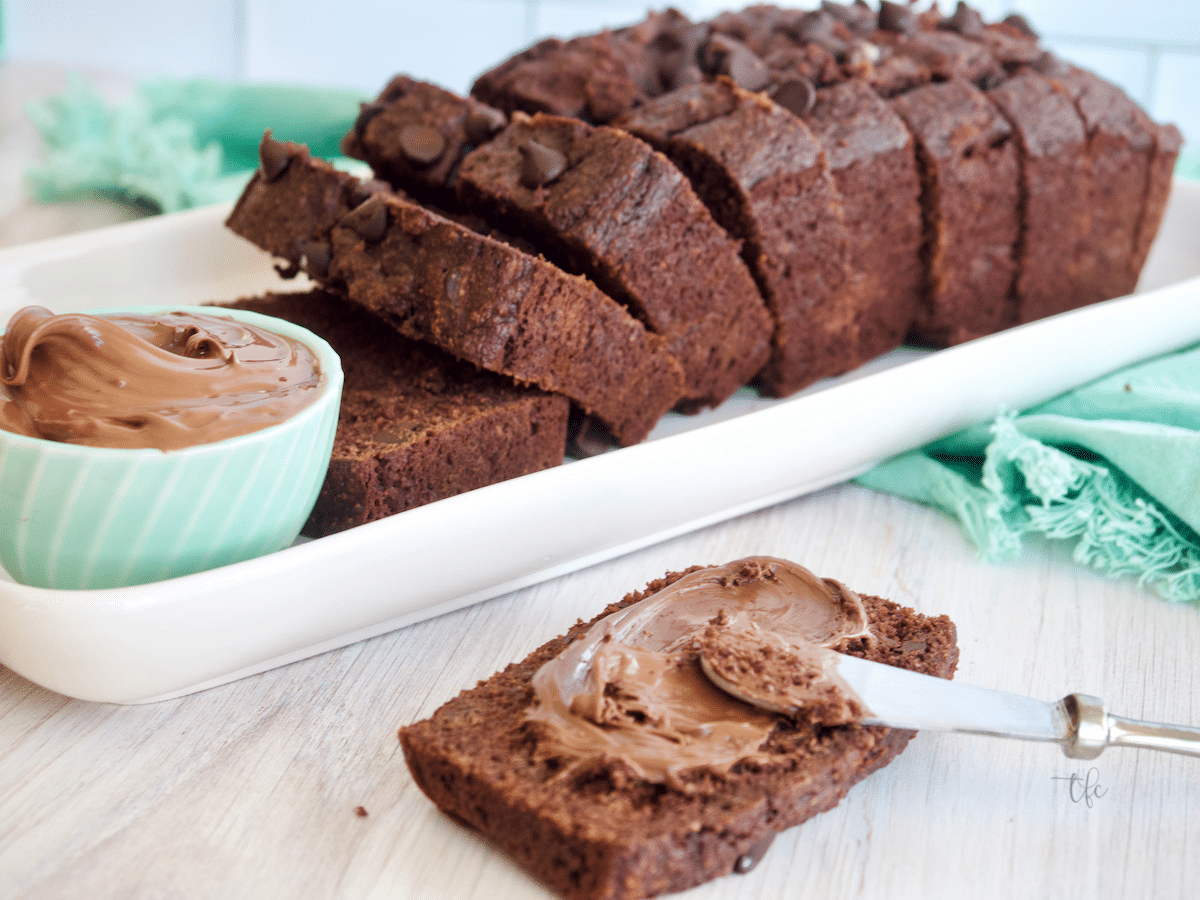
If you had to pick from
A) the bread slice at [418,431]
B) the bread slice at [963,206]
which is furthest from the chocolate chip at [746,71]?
the bread slice at [418,431]

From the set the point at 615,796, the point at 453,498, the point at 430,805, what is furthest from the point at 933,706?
the point at 453,498

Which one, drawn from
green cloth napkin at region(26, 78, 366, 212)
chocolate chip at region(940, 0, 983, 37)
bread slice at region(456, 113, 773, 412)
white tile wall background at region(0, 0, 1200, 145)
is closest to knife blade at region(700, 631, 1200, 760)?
bread slice at region(456, 113, 773, 412)

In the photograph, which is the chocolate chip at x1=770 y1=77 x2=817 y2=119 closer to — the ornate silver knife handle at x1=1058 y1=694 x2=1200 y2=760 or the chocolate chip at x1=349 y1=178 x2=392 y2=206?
the chocolate chip at x1=349 y1=178 x2=392 y2=206

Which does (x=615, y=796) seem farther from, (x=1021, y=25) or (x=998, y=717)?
(x=1021, y=25)

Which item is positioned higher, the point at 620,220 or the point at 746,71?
the point at 746,71

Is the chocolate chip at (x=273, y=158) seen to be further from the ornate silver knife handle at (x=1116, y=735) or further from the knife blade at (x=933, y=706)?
the ornate silver knife handle at (x=1116, y=735)
